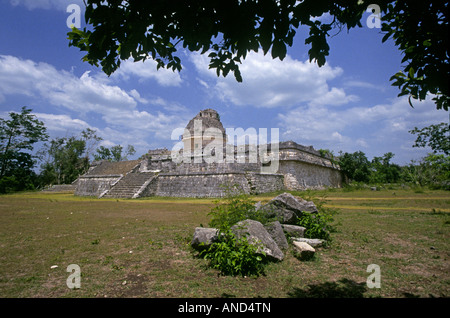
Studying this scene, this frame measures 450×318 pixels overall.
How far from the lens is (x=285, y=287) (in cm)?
317

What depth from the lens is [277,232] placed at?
4.70m

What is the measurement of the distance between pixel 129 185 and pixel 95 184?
495cm

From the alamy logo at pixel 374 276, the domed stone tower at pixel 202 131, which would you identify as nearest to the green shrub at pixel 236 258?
the alamy logo at pixel 374 276

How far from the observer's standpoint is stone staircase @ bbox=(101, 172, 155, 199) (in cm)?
1899

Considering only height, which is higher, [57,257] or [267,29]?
[267,29]

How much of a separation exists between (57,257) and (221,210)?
Result: 9.68 ft

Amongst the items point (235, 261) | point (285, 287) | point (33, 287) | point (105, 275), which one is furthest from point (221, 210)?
point (33, 287)

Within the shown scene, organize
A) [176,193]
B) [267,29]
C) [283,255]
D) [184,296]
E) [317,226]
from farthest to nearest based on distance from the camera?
[176,193], [317,226], [283,255], [184,296], [267,29]

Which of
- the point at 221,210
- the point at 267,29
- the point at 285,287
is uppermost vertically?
the point at 267,29

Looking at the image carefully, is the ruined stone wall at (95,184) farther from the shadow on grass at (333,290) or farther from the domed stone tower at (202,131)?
the shadow on grass at (333,290)

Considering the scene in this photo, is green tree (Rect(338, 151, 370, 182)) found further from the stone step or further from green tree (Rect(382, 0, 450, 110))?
green tree (Rect(382, 0, 450, 110))

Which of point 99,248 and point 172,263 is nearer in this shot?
point 172,263

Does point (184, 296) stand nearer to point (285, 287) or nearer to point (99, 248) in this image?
point (285, 287)

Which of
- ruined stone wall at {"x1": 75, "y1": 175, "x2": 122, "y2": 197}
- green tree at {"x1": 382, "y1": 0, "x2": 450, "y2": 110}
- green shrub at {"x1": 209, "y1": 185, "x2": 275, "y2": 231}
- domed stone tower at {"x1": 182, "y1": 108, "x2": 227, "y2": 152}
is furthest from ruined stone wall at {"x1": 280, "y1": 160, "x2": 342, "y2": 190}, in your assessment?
green tree at {"x1": 382, "y1": 0, "x2": 450, "y2": 110}
